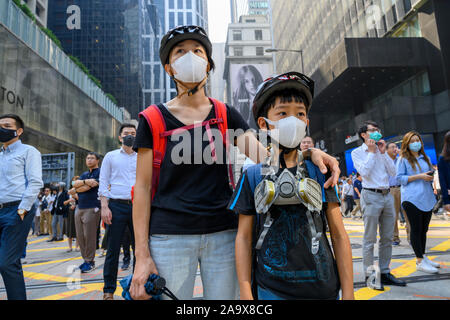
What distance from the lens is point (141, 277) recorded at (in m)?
1.43

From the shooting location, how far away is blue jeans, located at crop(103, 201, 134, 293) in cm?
374

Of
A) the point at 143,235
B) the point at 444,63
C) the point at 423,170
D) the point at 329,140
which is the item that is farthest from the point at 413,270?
the point at 329,140

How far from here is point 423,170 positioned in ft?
15.6

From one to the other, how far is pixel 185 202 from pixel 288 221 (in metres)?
0.56

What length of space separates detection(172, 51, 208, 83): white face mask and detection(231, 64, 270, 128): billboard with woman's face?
5292 centimetres

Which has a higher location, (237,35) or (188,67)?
(237,35)

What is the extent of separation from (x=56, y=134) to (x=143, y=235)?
2696cm

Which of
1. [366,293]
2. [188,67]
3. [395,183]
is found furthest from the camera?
[395,183]

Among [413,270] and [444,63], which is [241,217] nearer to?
[413,270]

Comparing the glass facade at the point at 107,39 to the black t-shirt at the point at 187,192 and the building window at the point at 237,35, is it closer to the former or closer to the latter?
the building window at the point at 237,35

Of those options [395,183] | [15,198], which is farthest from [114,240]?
[395,183]

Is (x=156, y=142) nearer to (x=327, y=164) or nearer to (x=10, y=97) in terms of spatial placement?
(x=327, y=164)

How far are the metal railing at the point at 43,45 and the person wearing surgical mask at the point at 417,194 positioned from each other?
22.3m

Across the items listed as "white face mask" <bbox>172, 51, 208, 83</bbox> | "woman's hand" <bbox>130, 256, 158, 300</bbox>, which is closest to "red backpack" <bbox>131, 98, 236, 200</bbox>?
"white face mask" <bbox>172, 51, 208, 83</bbox>
